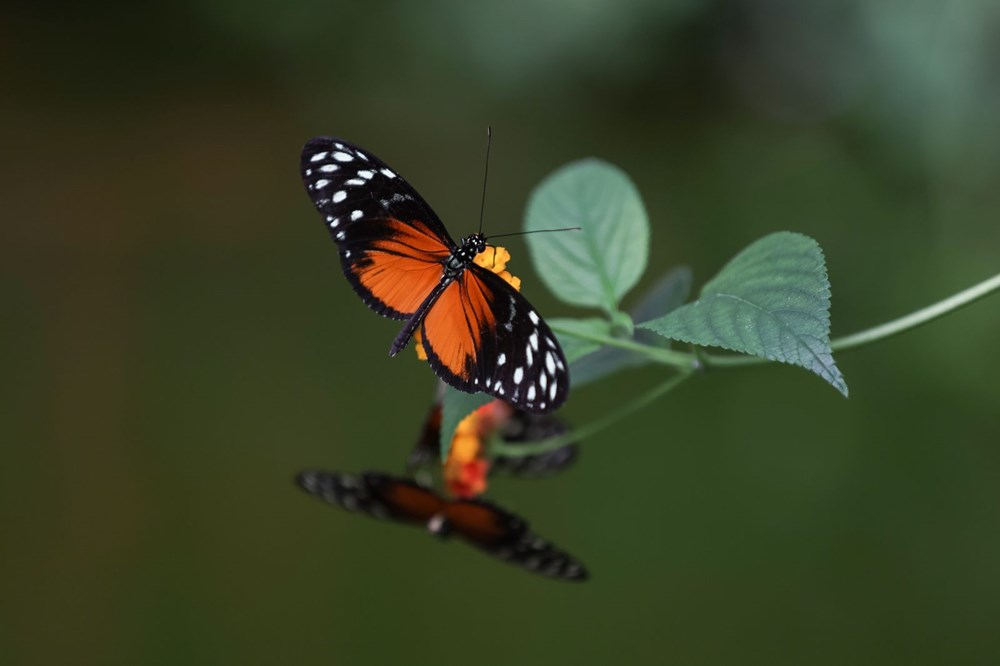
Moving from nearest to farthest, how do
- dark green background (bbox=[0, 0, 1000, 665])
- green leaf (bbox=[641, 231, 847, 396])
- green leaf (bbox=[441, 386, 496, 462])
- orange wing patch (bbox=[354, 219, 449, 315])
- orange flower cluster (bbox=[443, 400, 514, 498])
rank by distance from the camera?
green leaf (bbox=[641, 231, 847, 396])
green leaf (bbox=[441, 386, 496, 462])
orange wing patch (bbox=[354, 219, 449, 315])
orange flower cluster (bbox=[443, 400, 514, 498])
dark green background (bbox=[0, 0, 1000, 665])

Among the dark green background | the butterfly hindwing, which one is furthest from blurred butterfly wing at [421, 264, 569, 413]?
the dark green background

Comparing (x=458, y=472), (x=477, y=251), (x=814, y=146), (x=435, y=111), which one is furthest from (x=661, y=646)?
(x=477, y=251)

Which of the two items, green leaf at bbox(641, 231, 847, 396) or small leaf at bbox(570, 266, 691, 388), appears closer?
green leaf at bbox(641, 231, 847, 396)

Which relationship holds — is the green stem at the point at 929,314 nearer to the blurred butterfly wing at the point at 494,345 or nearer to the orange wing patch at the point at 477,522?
the blurred butterfly wing at the point at 494,345

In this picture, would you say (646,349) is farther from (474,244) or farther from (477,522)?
(477,522)

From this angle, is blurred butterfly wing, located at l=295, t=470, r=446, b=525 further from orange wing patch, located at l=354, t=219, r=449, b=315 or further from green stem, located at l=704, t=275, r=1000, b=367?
green stem, located at l=704, t=275, r=1000, b=367

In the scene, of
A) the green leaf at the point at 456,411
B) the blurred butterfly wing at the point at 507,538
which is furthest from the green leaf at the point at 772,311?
the blurred butterfly wing at the point at 507,538
